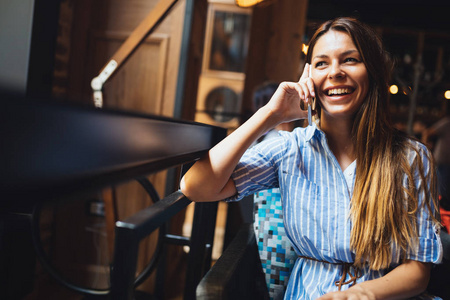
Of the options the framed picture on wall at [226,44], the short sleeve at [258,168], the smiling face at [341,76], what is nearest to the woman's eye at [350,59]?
the smiling face at [341,76]

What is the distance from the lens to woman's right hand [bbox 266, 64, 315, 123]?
112 centimetres

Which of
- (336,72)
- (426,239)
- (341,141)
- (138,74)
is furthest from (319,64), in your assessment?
(138,74)

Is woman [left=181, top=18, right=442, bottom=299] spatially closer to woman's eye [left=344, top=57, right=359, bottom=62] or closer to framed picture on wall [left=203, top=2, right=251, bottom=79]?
woman's eye [left=344, top=57, right=359, bottom=62]

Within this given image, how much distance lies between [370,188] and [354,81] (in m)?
0.30

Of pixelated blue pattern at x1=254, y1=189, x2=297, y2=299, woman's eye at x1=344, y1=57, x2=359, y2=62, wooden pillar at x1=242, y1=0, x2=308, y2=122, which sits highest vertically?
wooden pillar at x1=242, y1=0, x2=308, y2=122

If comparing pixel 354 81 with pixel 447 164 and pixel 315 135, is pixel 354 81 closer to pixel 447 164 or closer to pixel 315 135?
pixel 315 135

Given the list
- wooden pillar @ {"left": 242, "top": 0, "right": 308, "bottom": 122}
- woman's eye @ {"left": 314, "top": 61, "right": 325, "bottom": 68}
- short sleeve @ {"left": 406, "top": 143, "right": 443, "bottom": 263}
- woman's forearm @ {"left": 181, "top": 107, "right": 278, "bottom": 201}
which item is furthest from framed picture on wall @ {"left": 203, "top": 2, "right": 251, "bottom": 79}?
short sleeve @ {"left": 406, "top": 143, "right": 443, "bottom": 263}

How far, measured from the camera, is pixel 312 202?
1.11 m

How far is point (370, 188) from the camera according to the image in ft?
3.51

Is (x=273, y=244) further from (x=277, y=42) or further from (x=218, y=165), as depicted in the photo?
(x=277, y=42)

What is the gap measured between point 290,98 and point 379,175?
1.05 ft

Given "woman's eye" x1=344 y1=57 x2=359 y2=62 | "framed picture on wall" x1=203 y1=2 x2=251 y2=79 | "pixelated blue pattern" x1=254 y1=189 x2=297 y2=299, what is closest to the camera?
"woman's eye" x1=344 y1=57 x2=359 y2=62

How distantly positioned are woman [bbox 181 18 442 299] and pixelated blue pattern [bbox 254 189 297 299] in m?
0.06

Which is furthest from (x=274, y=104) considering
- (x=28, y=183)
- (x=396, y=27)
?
(x=396, y=27)
